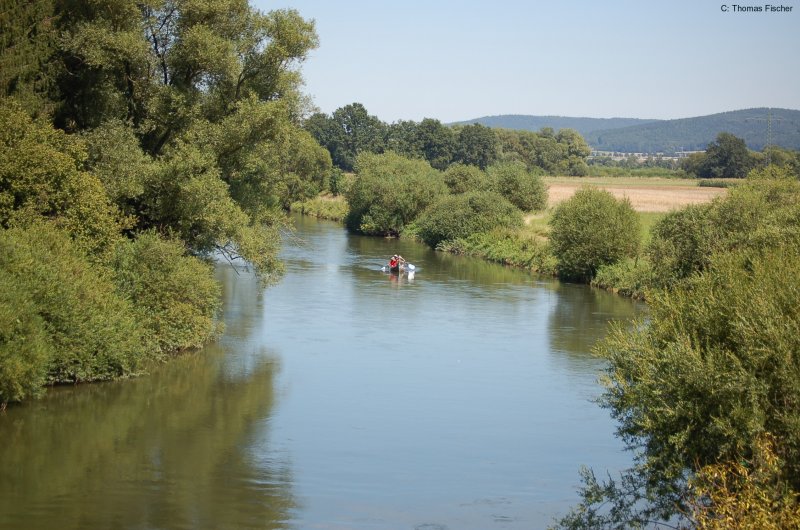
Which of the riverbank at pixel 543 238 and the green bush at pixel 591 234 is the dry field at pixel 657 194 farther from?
the green bush at pixel 591 234

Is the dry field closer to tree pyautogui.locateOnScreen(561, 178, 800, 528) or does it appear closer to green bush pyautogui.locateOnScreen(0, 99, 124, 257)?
green bush pyautogui.locateOnScreen(0, 99, 124, 257)

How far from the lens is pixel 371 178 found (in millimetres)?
70125

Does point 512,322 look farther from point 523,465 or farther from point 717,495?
point 717,495

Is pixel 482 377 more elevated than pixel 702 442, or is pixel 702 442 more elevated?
pixel 702 442

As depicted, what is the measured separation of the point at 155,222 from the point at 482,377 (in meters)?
11.2

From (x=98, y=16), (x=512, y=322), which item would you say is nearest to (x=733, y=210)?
(x=512, y=322)

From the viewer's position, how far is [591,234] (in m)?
45.8

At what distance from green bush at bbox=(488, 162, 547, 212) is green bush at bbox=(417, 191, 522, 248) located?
4198mm

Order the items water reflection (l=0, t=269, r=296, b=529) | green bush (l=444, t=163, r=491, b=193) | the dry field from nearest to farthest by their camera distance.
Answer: water reflection (l=0, t=269, r=296, b=529), green bush (l=444, t=163, r=491, b=193), the dry field

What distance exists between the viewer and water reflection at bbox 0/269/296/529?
16062 mm

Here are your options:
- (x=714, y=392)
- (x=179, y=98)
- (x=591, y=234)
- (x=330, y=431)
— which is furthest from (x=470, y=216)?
(x=714, y=392)

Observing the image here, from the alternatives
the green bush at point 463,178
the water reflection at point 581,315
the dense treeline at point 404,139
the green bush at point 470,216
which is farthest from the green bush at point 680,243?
the dense treeline at point 404,139

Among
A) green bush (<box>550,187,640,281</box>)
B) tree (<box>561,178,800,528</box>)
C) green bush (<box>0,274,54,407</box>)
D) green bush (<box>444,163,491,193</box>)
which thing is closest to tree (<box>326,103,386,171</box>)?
green bush (<box>444,163,491,193</box>)

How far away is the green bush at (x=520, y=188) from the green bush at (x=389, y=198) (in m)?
4.75
